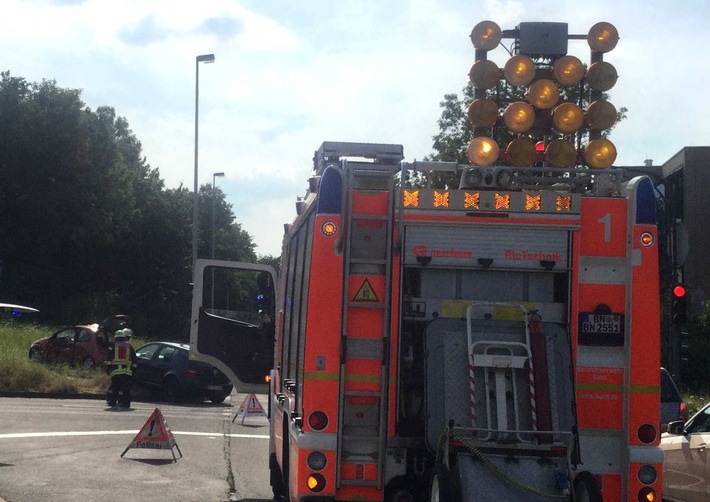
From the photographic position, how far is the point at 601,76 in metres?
9.47

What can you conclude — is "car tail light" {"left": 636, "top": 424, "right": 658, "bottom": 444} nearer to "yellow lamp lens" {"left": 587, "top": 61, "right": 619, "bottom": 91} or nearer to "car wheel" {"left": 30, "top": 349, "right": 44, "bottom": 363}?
"yellow lamp lens" {"left": 587, "top": 61, "right": 619, "bottom": 91}

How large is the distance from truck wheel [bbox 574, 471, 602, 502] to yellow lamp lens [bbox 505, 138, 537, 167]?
278cm

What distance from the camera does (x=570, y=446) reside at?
6.92 metres

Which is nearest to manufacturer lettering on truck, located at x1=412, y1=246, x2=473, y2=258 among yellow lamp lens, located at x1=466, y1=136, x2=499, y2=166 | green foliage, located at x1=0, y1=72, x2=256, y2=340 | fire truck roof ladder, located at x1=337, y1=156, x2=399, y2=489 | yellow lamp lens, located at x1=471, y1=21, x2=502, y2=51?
fire truck roof ladder, located at x1=337, y1=156, x2=399, y2=489

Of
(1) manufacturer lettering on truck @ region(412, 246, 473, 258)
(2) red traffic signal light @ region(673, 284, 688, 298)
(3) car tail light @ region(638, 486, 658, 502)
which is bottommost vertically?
(3) car tail light @ region(638, 486, 658, 502)

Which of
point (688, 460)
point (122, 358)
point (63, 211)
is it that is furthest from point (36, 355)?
point (63, 211)

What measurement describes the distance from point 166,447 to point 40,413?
25.6 ft

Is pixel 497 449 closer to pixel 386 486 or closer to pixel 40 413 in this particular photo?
pixel 386 486

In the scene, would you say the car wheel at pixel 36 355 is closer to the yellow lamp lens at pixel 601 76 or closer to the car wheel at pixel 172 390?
the car wheel at pixel 172 390

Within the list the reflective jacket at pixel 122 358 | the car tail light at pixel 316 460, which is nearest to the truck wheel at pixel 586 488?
the car tail light at pixel 316 460

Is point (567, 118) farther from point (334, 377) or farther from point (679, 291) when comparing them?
point (679, 291)

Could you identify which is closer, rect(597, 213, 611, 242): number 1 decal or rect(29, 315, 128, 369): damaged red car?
rect(597, 213, 611, 242): number 1 decal

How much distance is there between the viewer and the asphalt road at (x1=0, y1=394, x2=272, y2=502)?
1180 centimetres

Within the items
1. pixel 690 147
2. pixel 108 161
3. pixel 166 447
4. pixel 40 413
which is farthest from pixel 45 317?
pixel 166 447
